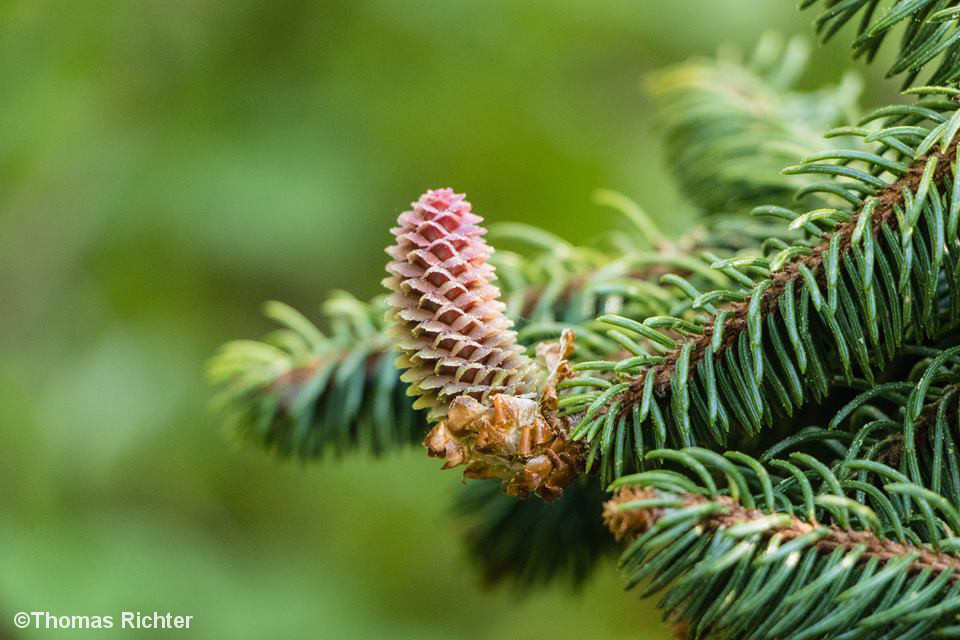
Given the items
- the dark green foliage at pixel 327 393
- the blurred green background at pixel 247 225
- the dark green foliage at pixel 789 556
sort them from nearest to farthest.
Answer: the dark green foliage at pixel 789 556 → the dark green foliage at pixel 327 393 → the blurred green background at pixel 247 225

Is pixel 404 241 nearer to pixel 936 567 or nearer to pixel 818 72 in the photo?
pixel 936 567

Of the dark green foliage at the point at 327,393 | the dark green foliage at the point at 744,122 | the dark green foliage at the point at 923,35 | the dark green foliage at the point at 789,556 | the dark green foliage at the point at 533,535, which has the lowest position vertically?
the dark green foliage at the point at 789,556

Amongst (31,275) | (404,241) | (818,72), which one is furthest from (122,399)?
(818,72)

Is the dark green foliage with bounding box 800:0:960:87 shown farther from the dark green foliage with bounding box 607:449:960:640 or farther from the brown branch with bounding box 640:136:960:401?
the dark green foliage with bounding box 607:449:960:640

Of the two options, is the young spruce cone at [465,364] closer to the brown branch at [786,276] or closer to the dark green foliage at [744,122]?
the brown branch at [786,276]

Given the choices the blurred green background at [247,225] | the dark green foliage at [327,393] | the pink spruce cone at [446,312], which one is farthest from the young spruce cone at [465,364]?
the blurred green background at [247,225]

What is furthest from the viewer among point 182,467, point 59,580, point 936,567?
point 182,467
